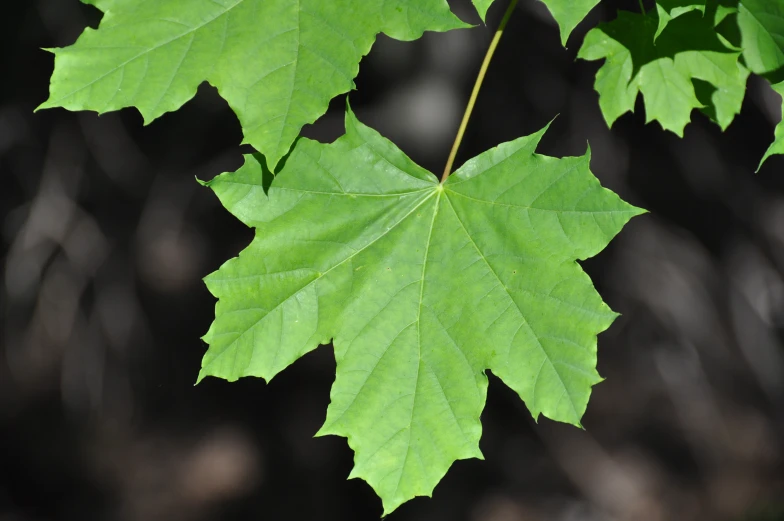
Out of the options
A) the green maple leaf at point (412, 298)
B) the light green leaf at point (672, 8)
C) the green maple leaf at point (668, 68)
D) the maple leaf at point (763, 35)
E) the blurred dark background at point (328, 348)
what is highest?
the light green leaf at point (672, 8)

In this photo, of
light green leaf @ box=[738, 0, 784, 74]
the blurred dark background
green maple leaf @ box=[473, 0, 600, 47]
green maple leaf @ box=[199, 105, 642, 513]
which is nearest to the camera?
green maple leaf @ box=[473, 0, 600, 47]

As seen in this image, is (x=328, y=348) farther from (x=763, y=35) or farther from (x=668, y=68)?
(x=763, y=35)

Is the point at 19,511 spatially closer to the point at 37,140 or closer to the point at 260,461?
the point at 260,461

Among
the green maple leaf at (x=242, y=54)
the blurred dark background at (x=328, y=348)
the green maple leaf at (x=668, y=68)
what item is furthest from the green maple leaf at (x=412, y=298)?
the blurred dark background at (x=328, y=348)

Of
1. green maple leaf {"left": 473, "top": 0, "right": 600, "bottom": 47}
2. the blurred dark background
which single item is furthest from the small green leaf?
the blurred dark background

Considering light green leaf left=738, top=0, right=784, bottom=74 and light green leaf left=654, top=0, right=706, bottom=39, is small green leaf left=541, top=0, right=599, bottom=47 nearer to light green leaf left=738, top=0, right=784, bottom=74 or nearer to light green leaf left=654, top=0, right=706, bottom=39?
light green leaf left=654, top=0, right=706, bottom=39

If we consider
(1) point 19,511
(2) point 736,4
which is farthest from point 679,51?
(1) point 19,511

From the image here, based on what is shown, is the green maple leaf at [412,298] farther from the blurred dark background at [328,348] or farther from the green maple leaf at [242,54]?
the blurred dark background at [328,348]
